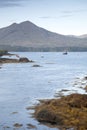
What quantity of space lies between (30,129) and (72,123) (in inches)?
188

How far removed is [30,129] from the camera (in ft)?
132

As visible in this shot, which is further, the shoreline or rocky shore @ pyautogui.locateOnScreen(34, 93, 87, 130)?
the shoreline

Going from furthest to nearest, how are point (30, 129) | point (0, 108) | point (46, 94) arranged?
A: point (46, 94) < point (0, 108) < point (30, 129)

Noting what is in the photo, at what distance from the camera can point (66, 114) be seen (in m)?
44.7

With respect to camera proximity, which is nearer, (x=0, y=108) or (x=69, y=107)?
Answer: (x=69, y=107)

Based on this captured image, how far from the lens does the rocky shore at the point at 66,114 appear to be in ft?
135

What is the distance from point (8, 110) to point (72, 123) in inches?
478

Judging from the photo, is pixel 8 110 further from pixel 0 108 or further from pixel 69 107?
pixel 69 107

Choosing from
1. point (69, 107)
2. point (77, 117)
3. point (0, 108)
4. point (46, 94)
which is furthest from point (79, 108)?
point (46, 94)

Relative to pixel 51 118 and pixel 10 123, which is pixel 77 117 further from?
pixel 10 123

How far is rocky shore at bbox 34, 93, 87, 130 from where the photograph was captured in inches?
A: 1620

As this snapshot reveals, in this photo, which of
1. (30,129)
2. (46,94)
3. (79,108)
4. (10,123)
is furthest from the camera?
(46,94)

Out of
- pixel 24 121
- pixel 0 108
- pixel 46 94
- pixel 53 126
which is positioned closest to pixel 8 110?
pixel 0 108

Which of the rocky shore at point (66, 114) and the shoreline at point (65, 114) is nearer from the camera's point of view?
the rocky shore at point (66, 114)
